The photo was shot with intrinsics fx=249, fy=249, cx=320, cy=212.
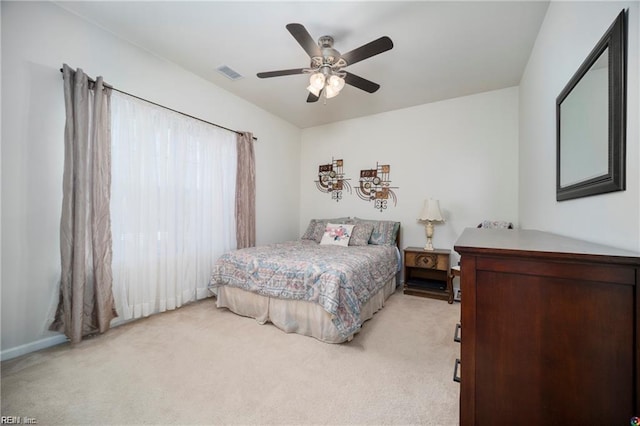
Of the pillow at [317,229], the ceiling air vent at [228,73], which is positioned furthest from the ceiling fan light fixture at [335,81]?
the pillow at [317,229]

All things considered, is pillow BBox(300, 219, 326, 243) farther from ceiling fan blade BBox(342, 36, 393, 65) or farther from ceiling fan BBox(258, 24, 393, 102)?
ceiling fan blade BBox(342, 36, 393, 65)

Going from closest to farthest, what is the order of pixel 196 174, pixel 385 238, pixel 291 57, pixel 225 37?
pixel 225 37 < pixel 291 57 < pixel 196 174 < pixel 385 238

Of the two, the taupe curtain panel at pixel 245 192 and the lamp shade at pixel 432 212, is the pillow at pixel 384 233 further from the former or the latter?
the taupe curtain panel at pixel 245 192

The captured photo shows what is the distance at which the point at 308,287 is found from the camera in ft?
7.20

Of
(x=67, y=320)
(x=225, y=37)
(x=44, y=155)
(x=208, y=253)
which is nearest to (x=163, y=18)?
(x=225, y=37)

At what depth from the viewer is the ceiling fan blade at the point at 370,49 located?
5.78 ft

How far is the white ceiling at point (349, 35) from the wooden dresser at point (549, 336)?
2.05 meters

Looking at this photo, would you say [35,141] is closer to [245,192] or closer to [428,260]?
[245,192]

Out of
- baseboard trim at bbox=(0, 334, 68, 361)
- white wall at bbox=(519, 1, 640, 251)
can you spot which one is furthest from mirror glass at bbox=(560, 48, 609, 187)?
baseboard trim at bbox=(0, 334, 68, 361)

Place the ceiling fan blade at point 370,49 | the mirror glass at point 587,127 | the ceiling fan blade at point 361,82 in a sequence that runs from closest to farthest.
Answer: the mirror glass at point 587,127
the ceiling fan blade at point 370,49
the ceiling fan blade at point 361,82

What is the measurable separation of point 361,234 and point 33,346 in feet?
10.9

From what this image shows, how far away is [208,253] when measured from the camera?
3.13 metres

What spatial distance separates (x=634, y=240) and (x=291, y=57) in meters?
2.79

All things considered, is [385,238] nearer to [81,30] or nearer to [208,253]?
[208,253]
